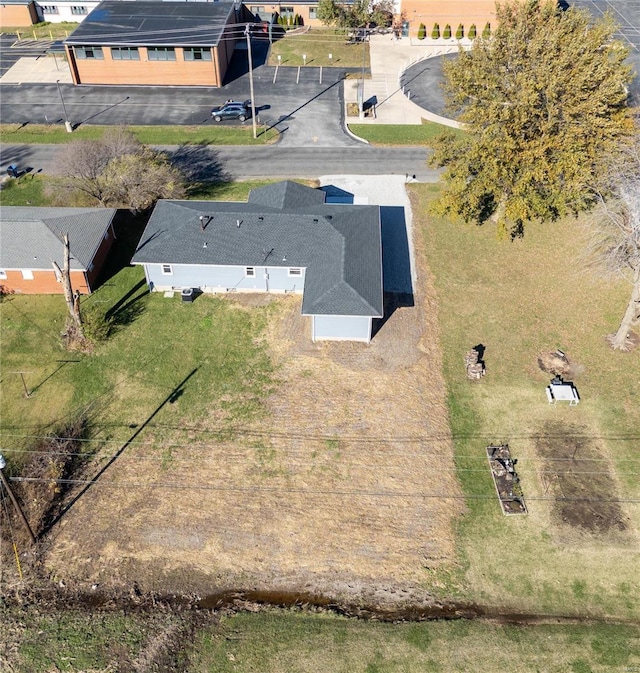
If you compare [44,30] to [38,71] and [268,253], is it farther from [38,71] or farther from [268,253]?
[268,253]

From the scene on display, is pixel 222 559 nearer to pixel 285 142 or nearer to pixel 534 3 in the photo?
pixel 534 3

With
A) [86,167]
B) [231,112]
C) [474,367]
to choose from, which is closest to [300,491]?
[474,367]

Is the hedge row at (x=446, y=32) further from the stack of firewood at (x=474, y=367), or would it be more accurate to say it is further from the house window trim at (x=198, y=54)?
the stack of firewood at (x=474, y=367)

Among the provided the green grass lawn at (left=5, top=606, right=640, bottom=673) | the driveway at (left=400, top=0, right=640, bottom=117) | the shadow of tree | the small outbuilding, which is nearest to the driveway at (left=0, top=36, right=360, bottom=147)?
the small outbuilding

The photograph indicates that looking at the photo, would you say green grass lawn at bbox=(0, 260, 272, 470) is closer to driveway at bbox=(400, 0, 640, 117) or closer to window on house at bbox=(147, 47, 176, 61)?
window on house at bbox=(147, 47, 176, 61)

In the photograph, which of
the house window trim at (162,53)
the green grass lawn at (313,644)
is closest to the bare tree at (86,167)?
the house window trim at (162,53)
